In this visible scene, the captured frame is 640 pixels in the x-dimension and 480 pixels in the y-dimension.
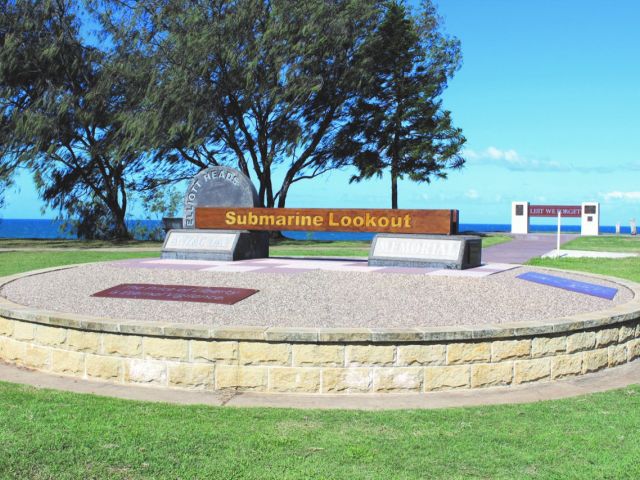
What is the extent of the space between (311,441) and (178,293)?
4247 mm

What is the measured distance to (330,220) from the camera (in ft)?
45.9

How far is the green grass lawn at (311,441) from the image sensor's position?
4.64m

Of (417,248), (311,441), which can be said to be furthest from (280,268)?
(311,441)

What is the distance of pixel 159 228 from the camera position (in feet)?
123

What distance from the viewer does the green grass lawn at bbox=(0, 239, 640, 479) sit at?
15.2 ft

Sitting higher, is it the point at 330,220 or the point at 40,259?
the point at 330,220

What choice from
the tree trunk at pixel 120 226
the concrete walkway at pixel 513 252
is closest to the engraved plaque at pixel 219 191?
the concrete walkway at pixel 513 252

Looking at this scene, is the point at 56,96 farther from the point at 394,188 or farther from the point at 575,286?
the point at 575,286

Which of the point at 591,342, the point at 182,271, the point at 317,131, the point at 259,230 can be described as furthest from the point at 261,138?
the point at 591,342

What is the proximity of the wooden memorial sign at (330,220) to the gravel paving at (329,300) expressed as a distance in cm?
201

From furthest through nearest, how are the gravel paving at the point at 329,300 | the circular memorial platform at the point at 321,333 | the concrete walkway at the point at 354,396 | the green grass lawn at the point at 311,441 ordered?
1. the gravel paving at the point at 329,300
2. the circular memorial platform at the point at 321,333
3. the concrete walkway at the point at 354,396
4. the green grass lawn at the point at 311,441

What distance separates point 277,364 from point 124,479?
2348 mm

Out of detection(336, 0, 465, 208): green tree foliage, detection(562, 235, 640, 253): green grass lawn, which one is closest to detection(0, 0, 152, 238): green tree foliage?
detection(336, 0, 465, 208): green tree foliage

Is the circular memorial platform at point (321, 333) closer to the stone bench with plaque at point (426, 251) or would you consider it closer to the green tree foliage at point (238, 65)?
the stone bench with plaque at point (426, 251)
